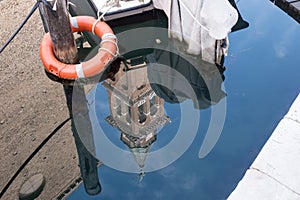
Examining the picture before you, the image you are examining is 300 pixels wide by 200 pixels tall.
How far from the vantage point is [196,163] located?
11.4 feet

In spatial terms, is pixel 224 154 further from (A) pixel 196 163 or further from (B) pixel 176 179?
(B) pixel 176 179

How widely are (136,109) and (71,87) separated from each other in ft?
2.58

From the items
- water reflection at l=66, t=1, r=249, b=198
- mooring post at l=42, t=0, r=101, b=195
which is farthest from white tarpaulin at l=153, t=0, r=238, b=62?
mooring post at l=42, t=0, r=101, b=195

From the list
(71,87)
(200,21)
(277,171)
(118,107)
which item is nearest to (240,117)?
(200,21)

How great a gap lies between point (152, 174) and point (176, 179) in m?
0.21

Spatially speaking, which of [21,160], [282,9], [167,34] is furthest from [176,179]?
[282,9]

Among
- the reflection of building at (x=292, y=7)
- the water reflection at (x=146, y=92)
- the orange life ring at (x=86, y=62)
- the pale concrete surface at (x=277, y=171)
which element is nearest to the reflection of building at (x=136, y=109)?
the water reflection at (x=146, y=92)

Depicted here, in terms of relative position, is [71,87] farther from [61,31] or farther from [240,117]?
[240,117]

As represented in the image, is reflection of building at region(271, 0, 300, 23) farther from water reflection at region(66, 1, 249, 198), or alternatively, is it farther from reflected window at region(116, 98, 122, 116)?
reflected window at region(116, 98, 122, 116)

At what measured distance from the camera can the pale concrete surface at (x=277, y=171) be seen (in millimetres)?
2359

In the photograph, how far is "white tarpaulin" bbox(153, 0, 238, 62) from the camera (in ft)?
12.6

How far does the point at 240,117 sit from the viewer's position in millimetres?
3824

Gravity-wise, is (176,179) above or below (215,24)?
below

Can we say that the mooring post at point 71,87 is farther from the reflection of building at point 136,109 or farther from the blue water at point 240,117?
the reflection of building at point 136,109
